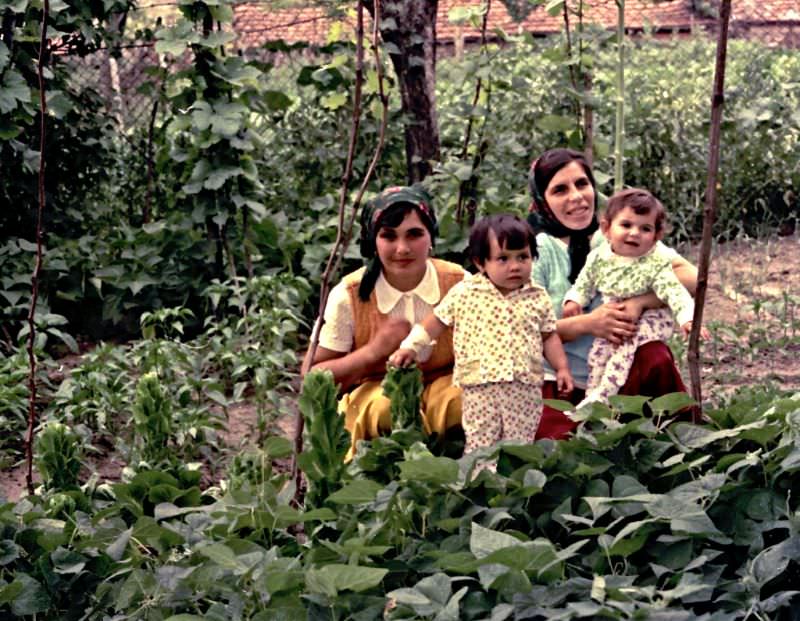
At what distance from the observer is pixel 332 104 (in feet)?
23.2

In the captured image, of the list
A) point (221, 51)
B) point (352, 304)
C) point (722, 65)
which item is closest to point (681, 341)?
point (352, 304)

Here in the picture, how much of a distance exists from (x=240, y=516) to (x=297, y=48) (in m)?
4.81

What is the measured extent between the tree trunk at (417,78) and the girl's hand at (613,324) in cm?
315

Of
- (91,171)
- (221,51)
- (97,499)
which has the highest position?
(221,51)

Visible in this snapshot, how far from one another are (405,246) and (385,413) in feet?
1.56

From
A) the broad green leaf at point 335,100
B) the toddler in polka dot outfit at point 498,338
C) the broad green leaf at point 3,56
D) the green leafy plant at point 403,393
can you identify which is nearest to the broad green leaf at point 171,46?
the broad green leaf at point 3,56

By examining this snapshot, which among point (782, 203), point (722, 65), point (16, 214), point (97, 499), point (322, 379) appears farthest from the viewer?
point (782, 203)

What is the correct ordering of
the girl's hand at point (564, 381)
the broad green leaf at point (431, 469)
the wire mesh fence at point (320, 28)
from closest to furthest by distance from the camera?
the broad green leaf at point (431, 469) → the girl's hand at point (564, 381) → the wire mesh fence at point (320, 28)

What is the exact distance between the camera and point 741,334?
602cm

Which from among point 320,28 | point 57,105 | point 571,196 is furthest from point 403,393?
point 320,28

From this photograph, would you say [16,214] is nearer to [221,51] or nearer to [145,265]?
[145,265]

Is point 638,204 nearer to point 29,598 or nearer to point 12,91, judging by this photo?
point 29,598

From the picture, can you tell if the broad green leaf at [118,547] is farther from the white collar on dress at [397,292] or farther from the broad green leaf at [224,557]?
the white collar on dress at [397,292]

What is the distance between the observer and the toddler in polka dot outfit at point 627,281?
401 cm
